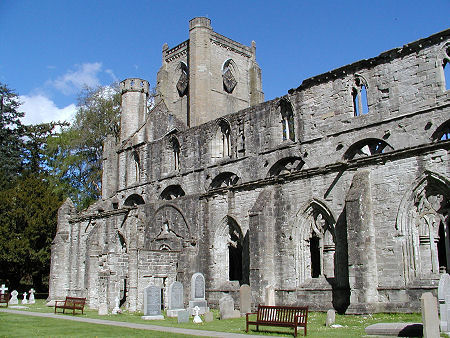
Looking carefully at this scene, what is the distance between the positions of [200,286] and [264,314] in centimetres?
642

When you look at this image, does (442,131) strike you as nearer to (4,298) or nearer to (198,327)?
(198,327)

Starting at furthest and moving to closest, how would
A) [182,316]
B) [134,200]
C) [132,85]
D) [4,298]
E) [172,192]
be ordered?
[132,85] → [134,200] → [172,192] → [4,298] → [182,316]

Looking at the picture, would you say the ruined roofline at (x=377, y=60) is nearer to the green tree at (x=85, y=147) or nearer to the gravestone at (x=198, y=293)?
the gravestone at (x=198, y=293)

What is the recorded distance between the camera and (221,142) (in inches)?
1187

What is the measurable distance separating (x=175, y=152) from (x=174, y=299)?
1604cm

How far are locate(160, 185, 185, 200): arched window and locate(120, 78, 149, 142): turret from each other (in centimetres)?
936

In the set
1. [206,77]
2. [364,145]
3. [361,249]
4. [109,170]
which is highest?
[206,77]

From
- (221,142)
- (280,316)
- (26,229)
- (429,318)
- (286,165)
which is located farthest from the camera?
(26,229)

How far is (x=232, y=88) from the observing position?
46406mm

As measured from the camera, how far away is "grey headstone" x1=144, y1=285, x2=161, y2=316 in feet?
57.6

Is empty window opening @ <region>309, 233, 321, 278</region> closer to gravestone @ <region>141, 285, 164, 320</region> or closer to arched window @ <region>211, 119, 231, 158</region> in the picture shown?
gravestone @ <region>141, 285, 164, 320</region>

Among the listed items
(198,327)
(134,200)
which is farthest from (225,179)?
(198,327)

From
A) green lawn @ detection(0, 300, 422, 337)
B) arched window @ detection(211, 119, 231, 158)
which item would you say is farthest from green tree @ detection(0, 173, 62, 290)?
green lawn @ detection(0, 300, 422, 337)

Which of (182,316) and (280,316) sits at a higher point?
(280,316)
